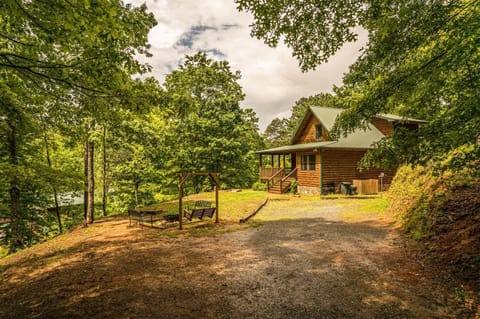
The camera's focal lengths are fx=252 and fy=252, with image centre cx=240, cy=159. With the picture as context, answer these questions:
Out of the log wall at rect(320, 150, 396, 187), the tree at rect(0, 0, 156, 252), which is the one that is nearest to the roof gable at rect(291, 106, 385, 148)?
the log wall at rect(320, 150, 396, 187)

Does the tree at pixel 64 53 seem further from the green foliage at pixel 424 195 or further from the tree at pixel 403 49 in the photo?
the green foliage at pixel 424 195

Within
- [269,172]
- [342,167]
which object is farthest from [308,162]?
[269,172]

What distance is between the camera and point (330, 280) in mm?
5332

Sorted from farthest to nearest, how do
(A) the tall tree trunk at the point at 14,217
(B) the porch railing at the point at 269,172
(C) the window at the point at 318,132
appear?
(B) the porch railing at the point at 269,172, (C) the window at the point at 318,132, (A) the tall tree trunk at the point at 14,217

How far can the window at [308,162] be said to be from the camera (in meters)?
20.9

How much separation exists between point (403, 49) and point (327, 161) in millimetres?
14819

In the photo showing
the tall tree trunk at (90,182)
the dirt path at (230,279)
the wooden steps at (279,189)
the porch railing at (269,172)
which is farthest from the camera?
the porch railing at (269,172)

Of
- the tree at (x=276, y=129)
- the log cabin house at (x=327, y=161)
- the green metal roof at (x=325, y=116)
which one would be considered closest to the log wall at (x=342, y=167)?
the log cabin house at (x=327, y=161)

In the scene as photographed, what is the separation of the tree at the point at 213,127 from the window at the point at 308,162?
833cm

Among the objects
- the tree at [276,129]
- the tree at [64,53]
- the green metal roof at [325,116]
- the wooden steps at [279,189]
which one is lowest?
the wooden steps at [279,189]

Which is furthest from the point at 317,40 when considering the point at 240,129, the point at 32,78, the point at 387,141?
the point at 240,129

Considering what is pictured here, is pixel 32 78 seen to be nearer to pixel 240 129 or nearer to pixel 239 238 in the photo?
pixel 239 238

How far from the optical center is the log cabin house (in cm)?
1933

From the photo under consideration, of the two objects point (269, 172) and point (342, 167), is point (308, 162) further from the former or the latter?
point (269, 172)
